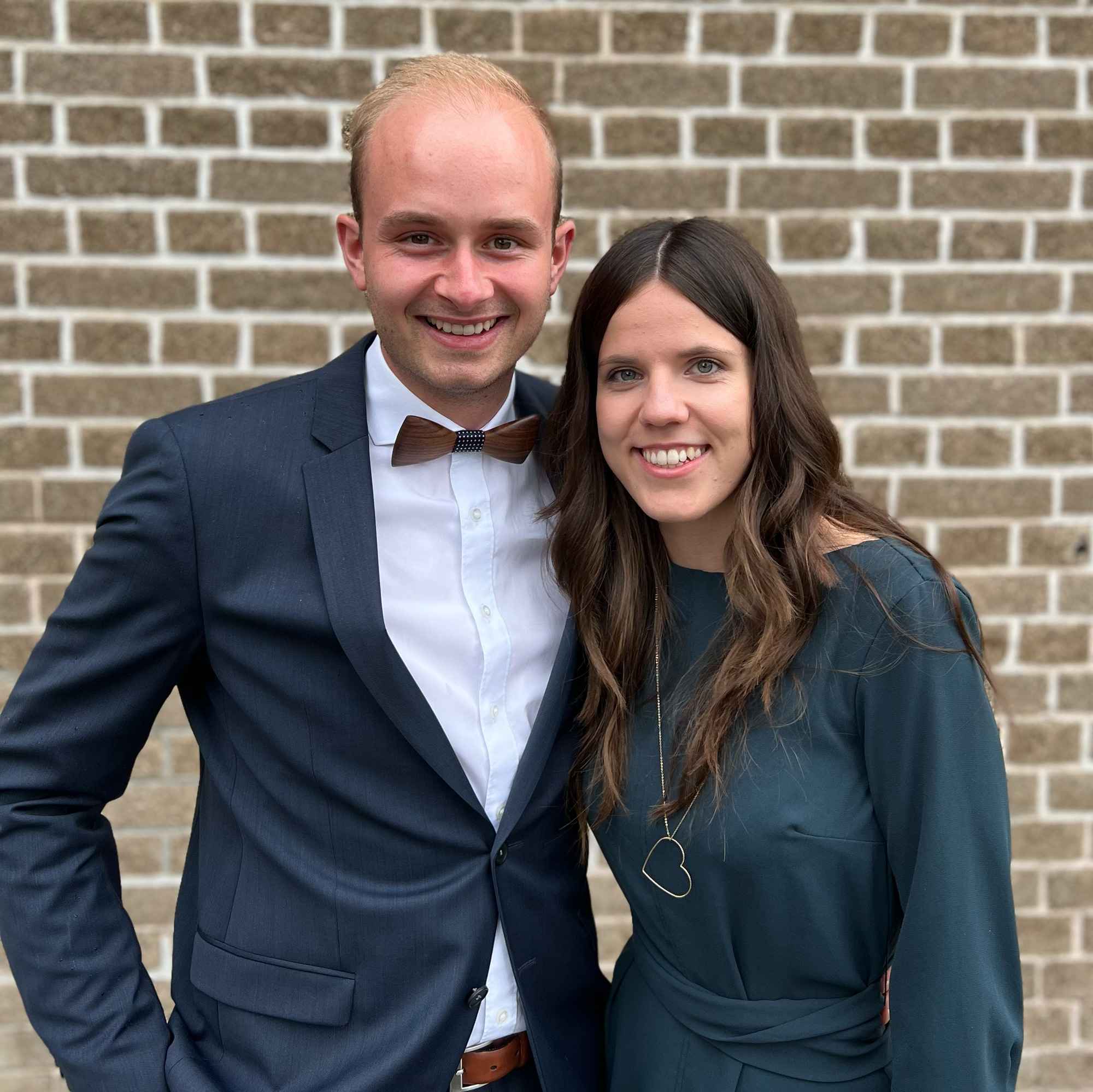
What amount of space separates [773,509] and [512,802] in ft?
2.16

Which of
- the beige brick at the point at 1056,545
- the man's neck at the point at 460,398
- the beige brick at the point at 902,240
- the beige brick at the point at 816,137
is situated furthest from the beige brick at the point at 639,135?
the beige brick at the point at 1056,545

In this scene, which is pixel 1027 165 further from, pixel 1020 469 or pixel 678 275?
pixel 678 275

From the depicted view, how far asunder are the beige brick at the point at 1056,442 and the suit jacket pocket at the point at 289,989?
2491mm

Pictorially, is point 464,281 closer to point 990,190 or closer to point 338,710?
point 338,710

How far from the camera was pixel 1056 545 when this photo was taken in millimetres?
3285

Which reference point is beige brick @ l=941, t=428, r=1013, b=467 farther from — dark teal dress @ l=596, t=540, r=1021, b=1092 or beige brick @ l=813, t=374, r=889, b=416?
dark teal dress @ l=596, t=540, r=1021, b=1092

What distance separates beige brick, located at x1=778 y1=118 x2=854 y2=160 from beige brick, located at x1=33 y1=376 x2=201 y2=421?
1.81 metres

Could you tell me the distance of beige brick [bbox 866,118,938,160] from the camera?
3.13 metres

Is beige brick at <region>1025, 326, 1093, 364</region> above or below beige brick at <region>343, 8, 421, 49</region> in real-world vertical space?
below

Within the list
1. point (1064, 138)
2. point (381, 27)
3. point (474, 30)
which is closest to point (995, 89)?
point (1064, 138)

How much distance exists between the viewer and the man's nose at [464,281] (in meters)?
1.79

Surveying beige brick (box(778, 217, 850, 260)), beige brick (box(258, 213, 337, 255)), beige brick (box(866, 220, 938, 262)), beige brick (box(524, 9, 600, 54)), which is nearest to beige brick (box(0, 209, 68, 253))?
beige brick (box(258, 213, 337, 255))

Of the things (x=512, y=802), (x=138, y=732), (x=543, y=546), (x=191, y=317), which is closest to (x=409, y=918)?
(x=512, y=802)

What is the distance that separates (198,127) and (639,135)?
1.22 m
